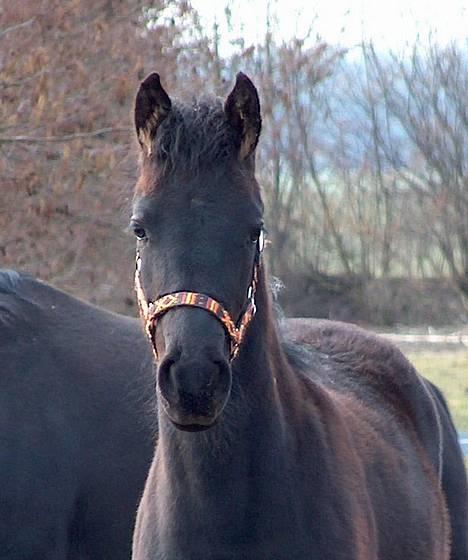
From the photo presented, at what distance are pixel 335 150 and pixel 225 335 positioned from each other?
20.1m

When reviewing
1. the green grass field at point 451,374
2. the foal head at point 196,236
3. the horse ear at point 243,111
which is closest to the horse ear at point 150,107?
the foal head at point 196,236

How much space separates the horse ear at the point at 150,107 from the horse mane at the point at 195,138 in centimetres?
3

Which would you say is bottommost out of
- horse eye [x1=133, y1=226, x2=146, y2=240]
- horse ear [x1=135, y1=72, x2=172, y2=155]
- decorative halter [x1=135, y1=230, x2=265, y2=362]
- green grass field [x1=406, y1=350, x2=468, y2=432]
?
green grass field [x1=406, y1=350, x2=468, y2=432]

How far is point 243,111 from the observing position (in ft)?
9.57

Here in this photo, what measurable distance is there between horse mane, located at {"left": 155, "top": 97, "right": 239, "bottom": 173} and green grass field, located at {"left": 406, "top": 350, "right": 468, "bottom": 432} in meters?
8.10

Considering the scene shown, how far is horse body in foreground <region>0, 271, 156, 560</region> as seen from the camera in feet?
13.9

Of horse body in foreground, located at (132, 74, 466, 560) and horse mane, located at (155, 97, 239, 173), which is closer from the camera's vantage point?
horse body in foreground, located at (132, 74, 466, 560)

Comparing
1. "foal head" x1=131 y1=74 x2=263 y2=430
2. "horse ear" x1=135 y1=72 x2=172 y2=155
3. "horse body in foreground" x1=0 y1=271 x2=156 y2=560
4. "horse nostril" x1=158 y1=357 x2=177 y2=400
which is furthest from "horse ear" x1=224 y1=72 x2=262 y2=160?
"horse body in foreground" x1=0 y1=271 x2=156 y2=560

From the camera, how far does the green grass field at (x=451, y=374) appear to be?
12.1m

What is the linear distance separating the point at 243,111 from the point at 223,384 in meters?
0.74

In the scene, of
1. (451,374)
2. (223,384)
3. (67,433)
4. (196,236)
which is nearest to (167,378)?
(223,384)

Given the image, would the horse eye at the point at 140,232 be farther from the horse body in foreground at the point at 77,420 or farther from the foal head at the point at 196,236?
the horse body in foreground at the point at 77,420

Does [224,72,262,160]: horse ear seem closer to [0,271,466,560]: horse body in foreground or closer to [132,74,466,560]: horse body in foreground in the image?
[132,74,466,560]: horse body in foreground

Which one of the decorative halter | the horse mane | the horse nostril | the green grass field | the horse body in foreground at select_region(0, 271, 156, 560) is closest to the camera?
the horse nostril
